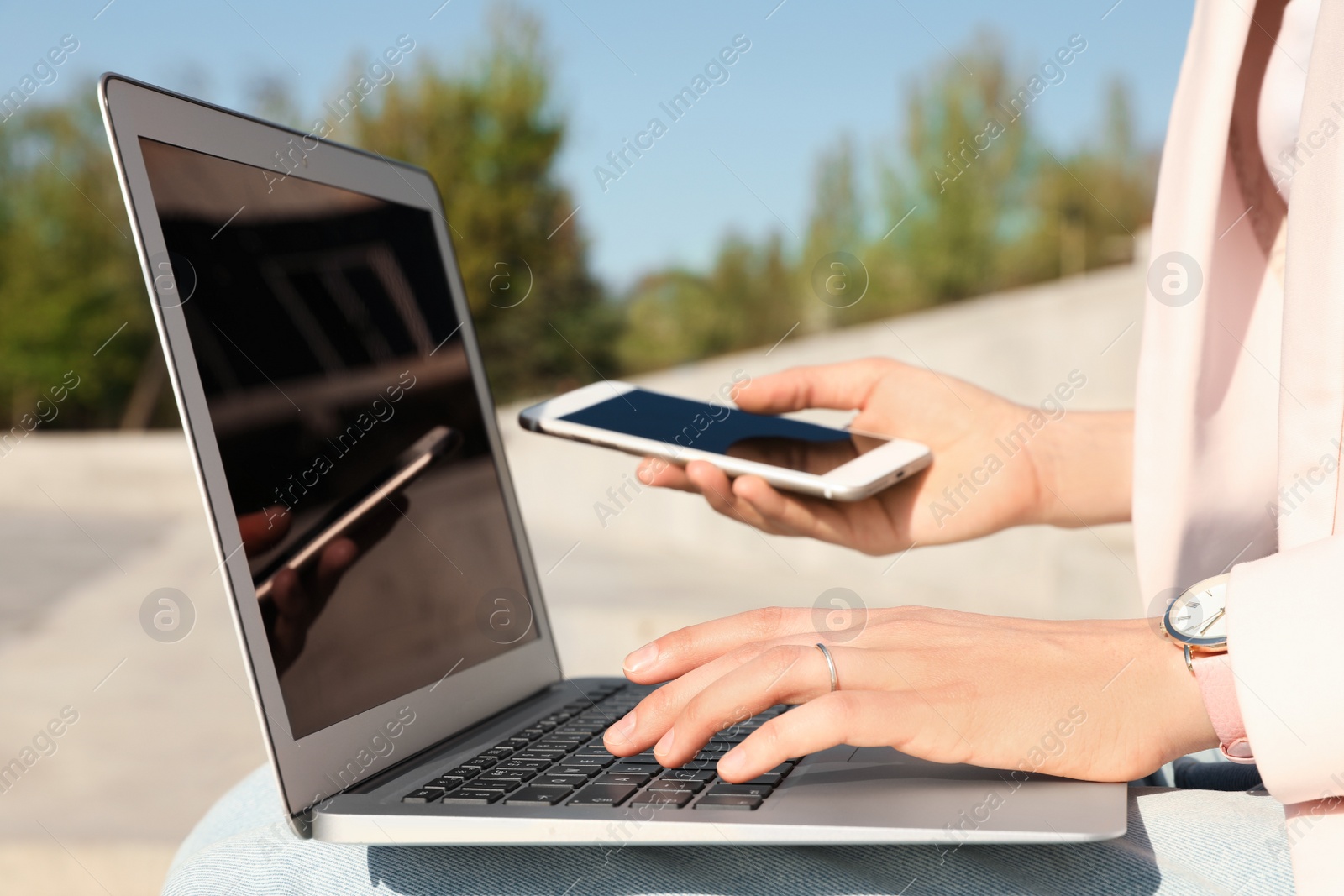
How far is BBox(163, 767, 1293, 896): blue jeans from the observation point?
0.84 metres

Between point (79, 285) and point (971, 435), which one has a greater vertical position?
point (79, 285)

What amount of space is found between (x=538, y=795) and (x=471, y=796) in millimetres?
73

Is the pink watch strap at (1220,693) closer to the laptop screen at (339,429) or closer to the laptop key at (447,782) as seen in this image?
the laptop key at (447,782)

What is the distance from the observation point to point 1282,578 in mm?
871

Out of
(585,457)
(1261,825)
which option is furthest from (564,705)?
(585,457)

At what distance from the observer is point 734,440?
1.74 m

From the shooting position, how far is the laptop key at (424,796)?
3.16ft

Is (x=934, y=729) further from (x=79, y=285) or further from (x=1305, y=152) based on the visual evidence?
(x=79, y=285)

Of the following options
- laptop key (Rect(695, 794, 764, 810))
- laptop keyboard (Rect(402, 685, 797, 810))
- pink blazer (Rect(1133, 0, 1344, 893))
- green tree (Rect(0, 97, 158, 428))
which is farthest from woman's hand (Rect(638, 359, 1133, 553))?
green tree (Rect(0, 97, 158, 428))

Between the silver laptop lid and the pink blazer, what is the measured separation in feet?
2.96

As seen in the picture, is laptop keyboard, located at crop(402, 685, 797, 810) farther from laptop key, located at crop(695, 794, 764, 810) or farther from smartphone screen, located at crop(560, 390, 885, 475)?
smartphone screen, located at crop(560, 390, 885, 475)

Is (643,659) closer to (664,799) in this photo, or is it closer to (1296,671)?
(664,799)

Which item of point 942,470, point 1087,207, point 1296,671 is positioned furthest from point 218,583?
point 1087,207

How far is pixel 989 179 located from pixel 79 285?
12.7 m
